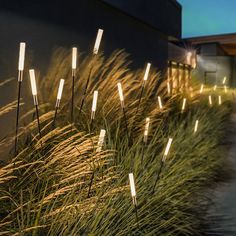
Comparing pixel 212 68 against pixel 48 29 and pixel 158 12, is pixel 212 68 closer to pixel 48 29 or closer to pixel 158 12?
pixel 158 12

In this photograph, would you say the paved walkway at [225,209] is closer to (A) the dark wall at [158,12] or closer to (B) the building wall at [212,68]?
(A) the dark wall at [158,12]

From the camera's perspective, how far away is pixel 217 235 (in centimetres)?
405

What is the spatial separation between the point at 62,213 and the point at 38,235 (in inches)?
8.5

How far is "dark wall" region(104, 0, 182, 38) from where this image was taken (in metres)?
9.38

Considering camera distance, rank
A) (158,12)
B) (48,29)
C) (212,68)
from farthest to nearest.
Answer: (212,68) → (158,12) → (48,29)

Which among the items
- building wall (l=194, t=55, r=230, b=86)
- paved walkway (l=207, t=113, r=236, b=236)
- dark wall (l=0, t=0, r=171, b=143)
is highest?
dark wall (l=0, t=0, r=171, b=143)

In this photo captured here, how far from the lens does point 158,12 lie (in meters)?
12.4

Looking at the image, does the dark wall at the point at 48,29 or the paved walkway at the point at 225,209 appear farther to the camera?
the dark wall at the point at 48,29

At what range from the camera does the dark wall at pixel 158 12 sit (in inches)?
369

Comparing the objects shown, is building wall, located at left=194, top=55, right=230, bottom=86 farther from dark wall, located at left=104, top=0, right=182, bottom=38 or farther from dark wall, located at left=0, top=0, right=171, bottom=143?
dark wall, located at left=0, top=0, right=171, bottom=143

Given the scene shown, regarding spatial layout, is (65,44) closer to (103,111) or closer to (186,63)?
(103,111)

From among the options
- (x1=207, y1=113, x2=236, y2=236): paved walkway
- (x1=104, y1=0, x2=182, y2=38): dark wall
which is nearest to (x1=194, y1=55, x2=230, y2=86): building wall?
(x1=104, y1=0, x2=182, y2=38): dark wall

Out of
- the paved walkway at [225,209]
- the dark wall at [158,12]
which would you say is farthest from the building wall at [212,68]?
the paved walkway at [225,209]

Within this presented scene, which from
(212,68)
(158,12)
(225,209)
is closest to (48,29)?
(225,209)
